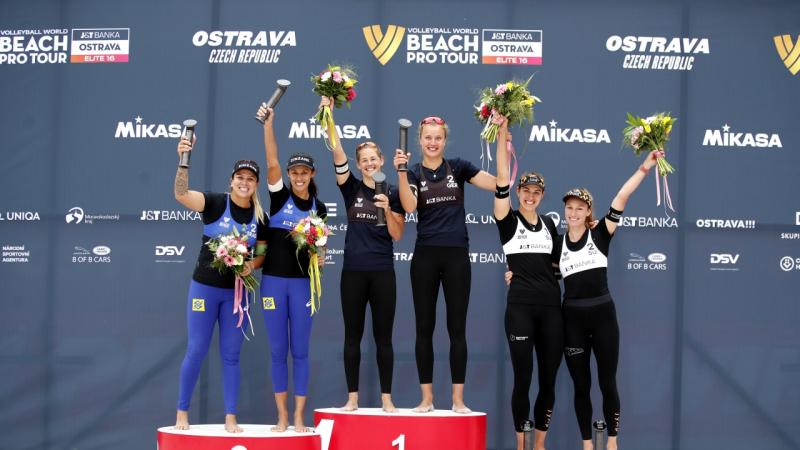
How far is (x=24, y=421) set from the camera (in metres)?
6.18

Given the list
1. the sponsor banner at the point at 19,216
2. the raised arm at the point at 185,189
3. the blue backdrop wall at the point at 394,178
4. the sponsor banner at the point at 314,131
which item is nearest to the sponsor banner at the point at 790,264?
the blue backdrop wall at the point at 394,178

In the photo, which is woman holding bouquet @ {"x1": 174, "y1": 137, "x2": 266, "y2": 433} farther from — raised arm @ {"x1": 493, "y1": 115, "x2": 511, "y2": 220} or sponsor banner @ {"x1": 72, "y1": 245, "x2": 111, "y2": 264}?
sponsor banner @ {"x1": 72, "y1": 245, "x2": 111, "y2": 264}

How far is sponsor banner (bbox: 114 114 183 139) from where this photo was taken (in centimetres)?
623

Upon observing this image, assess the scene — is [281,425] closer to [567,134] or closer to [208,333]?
[208,333]

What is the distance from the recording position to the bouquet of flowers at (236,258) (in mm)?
4609

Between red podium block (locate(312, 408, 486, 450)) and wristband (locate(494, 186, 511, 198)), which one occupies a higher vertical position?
wristband (locate(494, 186, 511, 198))

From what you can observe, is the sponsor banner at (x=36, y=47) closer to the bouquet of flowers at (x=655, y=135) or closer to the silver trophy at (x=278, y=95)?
the silver trophy at (x=278, y=95)

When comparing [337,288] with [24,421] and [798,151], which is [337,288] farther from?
[798,151]

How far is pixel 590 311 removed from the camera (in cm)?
478

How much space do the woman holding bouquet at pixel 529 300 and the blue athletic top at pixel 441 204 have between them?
0.81 ft

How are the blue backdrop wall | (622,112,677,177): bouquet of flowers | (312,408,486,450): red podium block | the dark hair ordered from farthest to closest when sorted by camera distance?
the blue backdrop wall, the dark hair, (622,112,677,177): bouquet of flowers, (312,408,486,450): red podium block

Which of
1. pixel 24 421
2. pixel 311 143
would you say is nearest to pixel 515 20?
pixel 311 143

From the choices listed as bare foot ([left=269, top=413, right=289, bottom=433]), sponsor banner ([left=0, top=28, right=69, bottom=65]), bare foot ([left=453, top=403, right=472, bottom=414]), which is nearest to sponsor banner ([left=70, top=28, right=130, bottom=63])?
sponsor banner ([left=0, top=28, right=69, bottom=65])

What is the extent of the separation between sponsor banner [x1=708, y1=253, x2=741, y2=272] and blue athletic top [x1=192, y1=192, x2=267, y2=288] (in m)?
3.51
